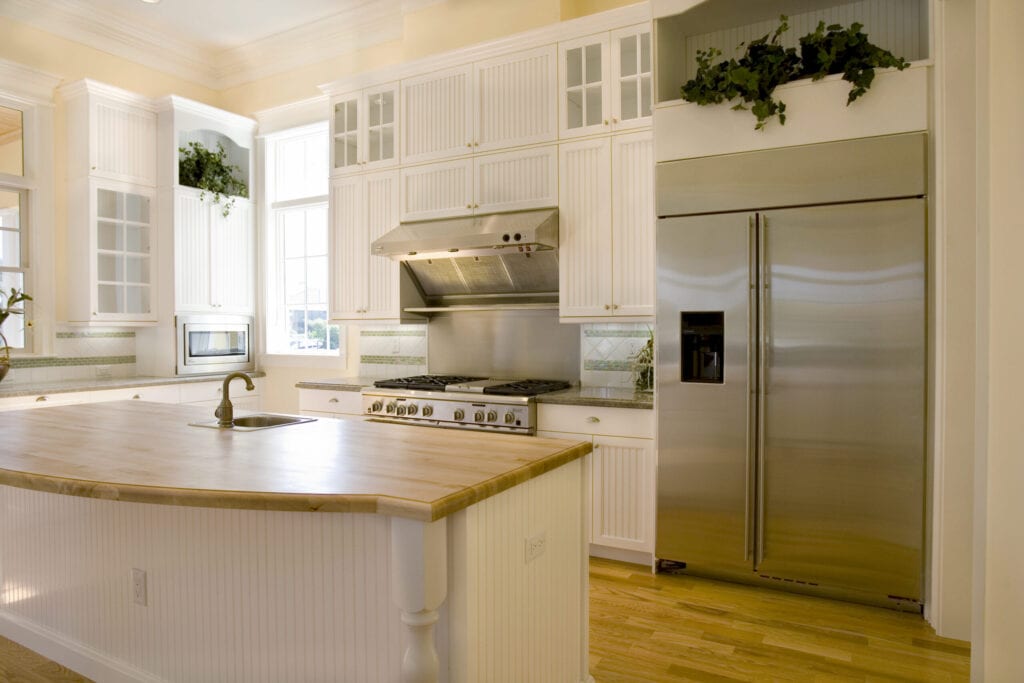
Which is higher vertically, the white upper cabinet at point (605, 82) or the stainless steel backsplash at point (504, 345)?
the white upper cabinet at point (605, 82)

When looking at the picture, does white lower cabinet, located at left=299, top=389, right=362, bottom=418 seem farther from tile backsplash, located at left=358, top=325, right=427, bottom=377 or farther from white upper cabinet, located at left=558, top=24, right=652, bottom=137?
white upper cabinet, located at left=558, top=24, right=652, bottom=137

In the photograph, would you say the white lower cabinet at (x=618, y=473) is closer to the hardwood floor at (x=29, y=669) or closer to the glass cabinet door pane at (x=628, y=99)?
the glass cabinet door pane at (x=628, y=99)

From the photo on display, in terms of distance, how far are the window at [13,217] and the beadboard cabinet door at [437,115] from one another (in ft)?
9.19

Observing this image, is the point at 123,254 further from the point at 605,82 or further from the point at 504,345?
the point at 605,82

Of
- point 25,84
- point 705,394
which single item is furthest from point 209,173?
point 705,394

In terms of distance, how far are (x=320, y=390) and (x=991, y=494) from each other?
13.1 feet

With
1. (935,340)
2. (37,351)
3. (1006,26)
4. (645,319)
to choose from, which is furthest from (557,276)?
(37,351)

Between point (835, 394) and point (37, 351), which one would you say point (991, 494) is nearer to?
point (835, 394)

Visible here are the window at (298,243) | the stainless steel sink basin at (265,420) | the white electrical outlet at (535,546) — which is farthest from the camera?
the window at (298,243)

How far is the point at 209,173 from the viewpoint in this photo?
17.6 feet

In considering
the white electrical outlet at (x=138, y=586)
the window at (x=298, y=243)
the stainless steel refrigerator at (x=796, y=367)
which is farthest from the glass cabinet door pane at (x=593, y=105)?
the white electrical outlet at (x=138, y=586)

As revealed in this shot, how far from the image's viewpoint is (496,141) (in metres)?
4.14

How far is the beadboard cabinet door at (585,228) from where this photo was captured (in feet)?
12.4

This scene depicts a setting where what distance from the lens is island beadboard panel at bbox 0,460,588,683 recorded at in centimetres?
180
